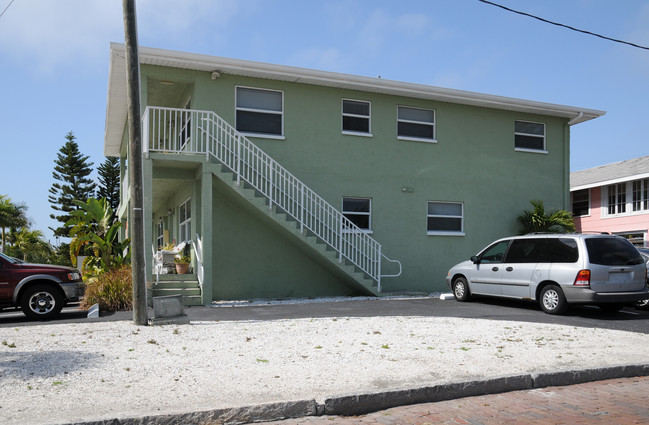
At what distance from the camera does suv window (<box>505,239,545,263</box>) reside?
1206 cm

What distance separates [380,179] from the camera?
17328mm

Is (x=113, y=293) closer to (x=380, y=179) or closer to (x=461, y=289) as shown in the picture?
(x=461, y=289)

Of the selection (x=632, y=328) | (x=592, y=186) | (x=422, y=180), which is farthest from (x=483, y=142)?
(x=592, y=186)

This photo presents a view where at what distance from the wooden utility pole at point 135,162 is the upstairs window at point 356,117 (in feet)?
28.3

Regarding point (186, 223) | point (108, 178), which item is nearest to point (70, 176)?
point (108, 178)

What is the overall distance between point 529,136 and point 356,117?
21.9 ft

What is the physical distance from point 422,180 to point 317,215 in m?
4.08

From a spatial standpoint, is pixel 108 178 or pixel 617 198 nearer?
pixel 617 198

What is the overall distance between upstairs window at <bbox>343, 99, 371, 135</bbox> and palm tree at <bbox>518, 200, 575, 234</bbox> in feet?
20.4

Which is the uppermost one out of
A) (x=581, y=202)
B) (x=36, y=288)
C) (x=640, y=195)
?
(x=640, y=195)

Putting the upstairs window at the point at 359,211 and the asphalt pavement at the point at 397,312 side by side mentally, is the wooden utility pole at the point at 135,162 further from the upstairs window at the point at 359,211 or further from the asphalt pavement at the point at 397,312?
the upstairs window at the point at 359,211

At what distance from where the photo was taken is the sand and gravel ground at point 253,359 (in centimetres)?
530

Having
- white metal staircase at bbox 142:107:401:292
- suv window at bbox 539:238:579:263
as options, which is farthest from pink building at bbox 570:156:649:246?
suv window at bbox 539:238:579:263

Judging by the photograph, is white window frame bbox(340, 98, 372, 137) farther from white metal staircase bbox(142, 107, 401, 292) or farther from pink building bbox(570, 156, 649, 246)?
pink building bbox(570, 156, 649, 246)
